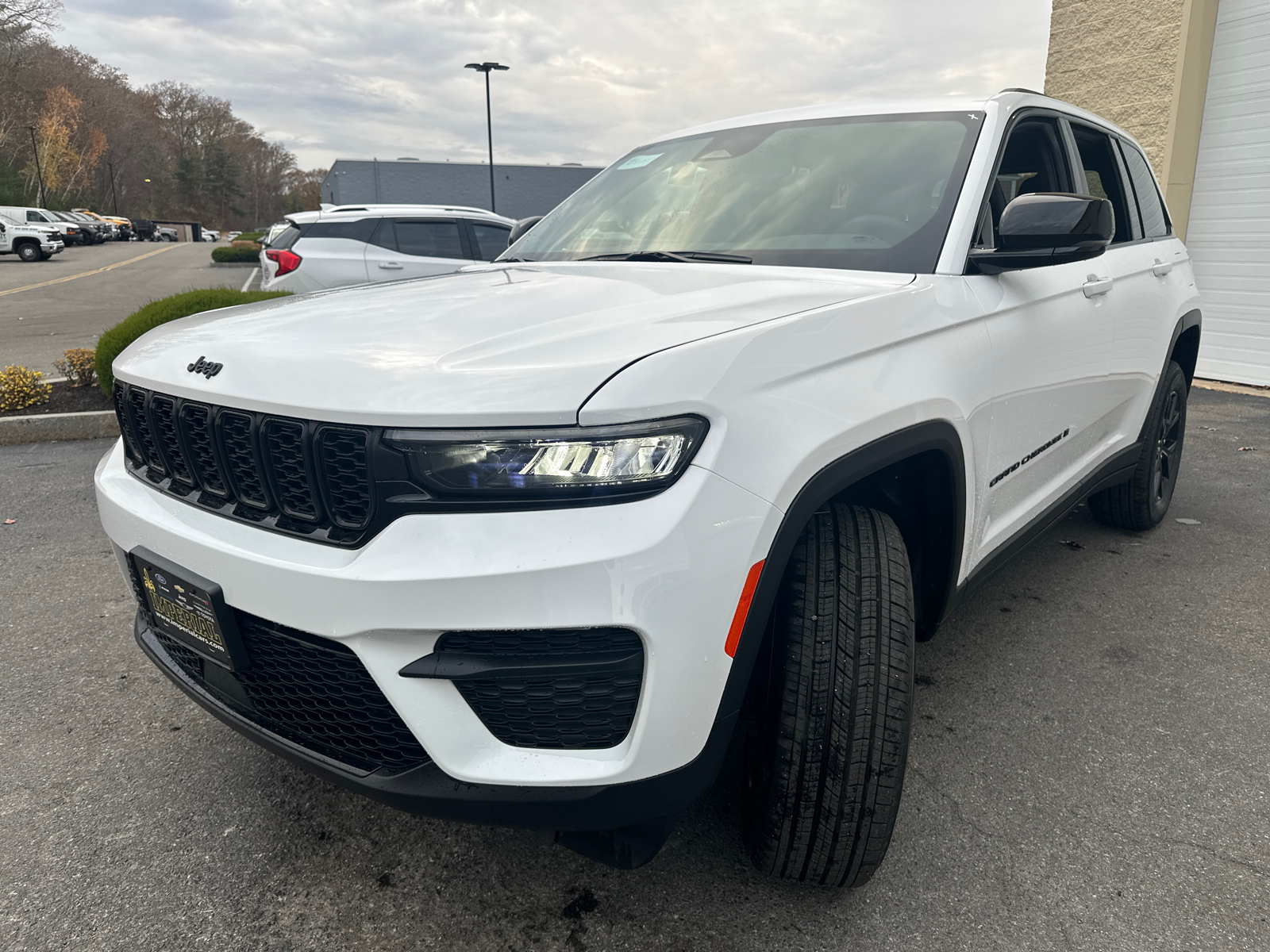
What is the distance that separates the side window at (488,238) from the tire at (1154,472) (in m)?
7.00

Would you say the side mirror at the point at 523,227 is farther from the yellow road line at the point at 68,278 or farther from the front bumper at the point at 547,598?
the yellow road line at the point at 68,278

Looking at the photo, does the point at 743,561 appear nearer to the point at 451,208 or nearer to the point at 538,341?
the point at 538,341

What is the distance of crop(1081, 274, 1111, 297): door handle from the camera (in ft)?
9.03

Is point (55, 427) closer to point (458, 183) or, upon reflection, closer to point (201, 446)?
point (201, 446)

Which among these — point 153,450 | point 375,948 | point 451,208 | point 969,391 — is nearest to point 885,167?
point 969,391

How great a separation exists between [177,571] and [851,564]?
1.31 m

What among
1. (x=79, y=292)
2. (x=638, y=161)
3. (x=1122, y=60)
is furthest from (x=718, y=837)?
(x=79, y=292)

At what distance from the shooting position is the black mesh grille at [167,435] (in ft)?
6.03

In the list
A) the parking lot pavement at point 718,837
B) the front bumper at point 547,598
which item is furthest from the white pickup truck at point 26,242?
the front bumper at point 547,598

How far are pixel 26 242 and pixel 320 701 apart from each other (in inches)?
1577

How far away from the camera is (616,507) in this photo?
1.35 meters

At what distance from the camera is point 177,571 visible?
1.71 m

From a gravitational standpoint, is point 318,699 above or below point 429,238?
below

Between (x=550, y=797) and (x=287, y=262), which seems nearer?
(x=550, y=797)
